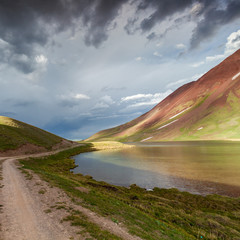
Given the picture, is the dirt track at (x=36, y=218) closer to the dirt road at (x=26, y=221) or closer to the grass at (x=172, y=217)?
the dirt road at (x=26, y=221)

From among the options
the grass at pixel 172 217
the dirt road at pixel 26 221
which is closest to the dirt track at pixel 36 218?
the dirt road at pixel 26 221

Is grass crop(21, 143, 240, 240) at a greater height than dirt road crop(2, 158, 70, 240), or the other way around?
dirt road crop(2, 158, 70, 240)

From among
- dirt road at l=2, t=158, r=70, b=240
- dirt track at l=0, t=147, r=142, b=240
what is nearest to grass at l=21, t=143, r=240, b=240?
dirt track at l=0, t=147, r=142, b=240

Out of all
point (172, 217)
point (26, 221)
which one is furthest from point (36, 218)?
point (172, 217)

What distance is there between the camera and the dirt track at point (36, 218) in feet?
29.4

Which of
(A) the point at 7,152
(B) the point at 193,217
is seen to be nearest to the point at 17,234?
(B) the point at 193,217

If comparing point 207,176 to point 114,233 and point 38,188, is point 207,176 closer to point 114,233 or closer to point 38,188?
point 114,233

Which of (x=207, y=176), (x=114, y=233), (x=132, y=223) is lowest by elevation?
(x=207, y=176)

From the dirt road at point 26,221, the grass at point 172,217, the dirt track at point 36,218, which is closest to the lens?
the dirt road at point 26,221

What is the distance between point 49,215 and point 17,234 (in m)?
2.97

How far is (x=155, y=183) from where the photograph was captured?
3148cm

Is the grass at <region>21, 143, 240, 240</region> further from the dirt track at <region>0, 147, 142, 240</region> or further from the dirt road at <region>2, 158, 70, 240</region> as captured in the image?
the dirt road at <region>2, 158, 70, 240</region>

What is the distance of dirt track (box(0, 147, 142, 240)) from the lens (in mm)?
8961

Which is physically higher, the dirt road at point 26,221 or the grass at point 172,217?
the dirt road at point 26,221
